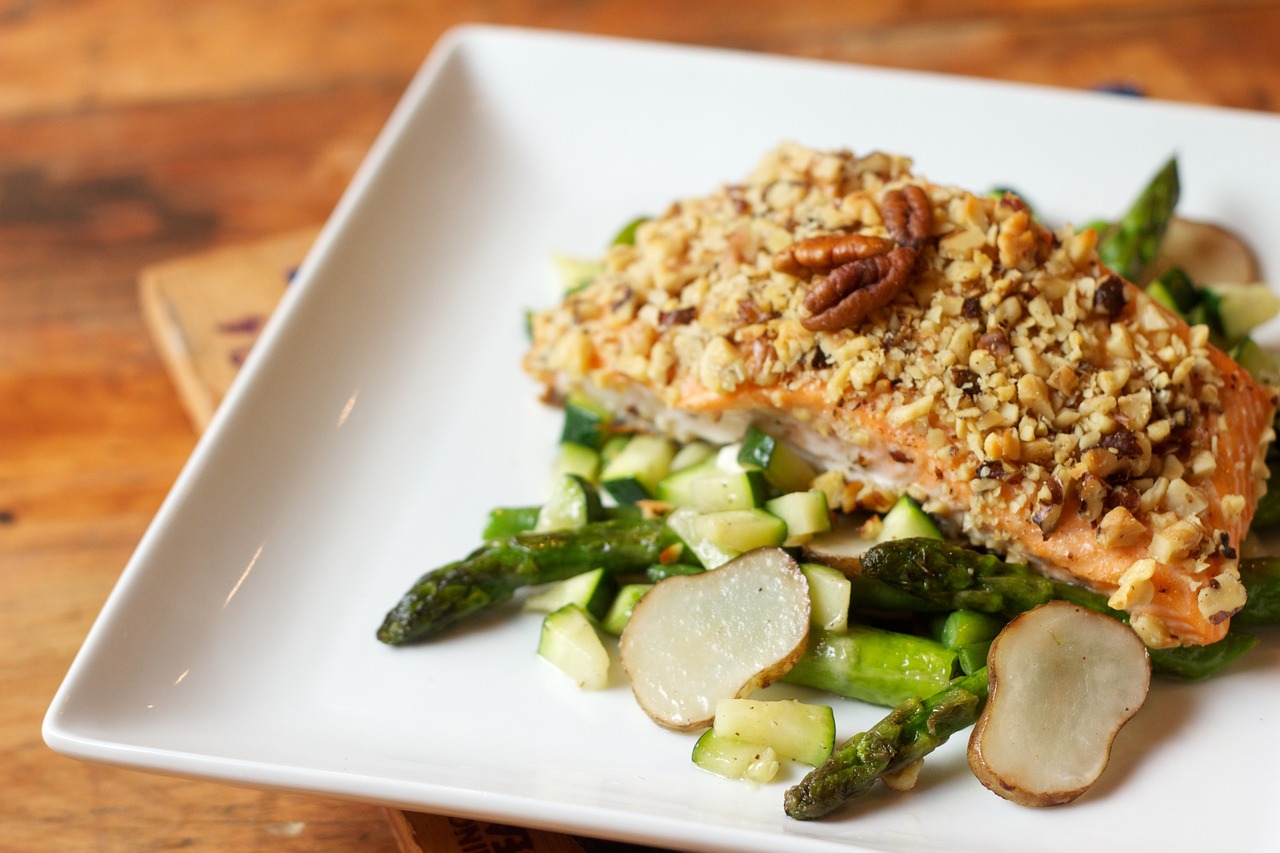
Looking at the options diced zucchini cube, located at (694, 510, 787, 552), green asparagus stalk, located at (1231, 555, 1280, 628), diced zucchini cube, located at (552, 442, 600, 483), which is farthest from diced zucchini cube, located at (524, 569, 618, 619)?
green asparagus stalk, located at (1231, 555, 1280, 628)

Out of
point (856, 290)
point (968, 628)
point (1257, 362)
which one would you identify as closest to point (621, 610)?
point (968, 628)

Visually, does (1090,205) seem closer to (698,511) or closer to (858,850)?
(698,511)

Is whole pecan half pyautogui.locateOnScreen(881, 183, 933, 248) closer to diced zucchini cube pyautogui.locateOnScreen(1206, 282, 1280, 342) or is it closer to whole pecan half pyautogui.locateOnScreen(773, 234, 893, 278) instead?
whole pecan half pyautogui.locateOnScreen(773, 234, 893, 278)

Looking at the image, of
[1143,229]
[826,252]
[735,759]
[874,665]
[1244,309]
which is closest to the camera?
[735,759]

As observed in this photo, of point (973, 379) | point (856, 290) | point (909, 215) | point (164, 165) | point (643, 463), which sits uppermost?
point (909, 215)

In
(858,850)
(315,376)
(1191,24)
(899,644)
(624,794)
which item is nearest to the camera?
(858,850)

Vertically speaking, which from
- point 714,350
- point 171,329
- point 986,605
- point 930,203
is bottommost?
point 171,329

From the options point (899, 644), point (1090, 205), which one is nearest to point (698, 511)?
point (899, 644)

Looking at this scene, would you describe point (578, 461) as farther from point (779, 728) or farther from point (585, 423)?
point (779, 728)
